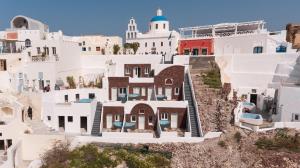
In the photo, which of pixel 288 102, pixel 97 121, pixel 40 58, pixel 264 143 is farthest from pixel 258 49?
pixel 40 58

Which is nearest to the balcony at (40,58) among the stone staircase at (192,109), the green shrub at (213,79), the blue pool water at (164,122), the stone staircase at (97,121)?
the stone staircase at (97,121)

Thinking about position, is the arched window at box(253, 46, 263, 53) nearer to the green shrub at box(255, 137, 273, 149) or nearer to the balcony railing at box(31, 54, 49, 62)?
the green shrub at box(255, 137, 273, 149)

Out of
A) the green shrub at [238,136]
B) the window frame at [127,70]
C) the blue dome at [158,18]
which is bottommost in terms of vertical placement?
the green shrub at [238,136]

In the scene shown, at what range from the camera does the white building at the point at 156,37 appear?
4894 cm

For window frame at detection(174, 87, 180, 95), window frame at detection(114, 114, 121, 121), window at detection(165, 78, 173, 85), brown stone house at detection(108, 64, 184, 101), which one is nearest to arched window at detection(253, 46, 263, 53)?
brown stone house at detection(108, 64, 184, 101)

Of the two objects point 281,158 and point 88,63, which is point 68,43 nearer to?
point 88,63

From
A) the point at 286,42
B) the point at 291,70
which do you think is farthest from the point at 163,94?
the point at 286,42

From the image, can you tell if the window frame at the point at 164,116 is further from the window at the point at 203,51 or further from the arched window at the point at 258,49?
the arched window at the point at 258,49

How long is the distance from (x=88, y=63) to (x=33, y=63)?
31.2 ft

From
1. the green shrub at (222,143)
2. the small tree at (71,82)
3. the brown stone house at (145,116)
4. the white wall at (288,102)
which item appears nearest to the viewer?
the green shrub at (222,143)

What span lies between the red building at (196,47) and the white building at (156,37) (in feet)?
14.1

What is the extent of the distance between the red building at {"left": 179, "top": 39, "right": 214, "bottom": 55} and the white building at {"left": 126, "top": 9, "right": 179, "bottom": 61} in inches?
169

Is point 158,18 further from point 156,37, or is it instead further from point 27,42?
point 27,42

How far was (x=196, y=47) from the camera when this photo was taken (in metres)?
41.1
